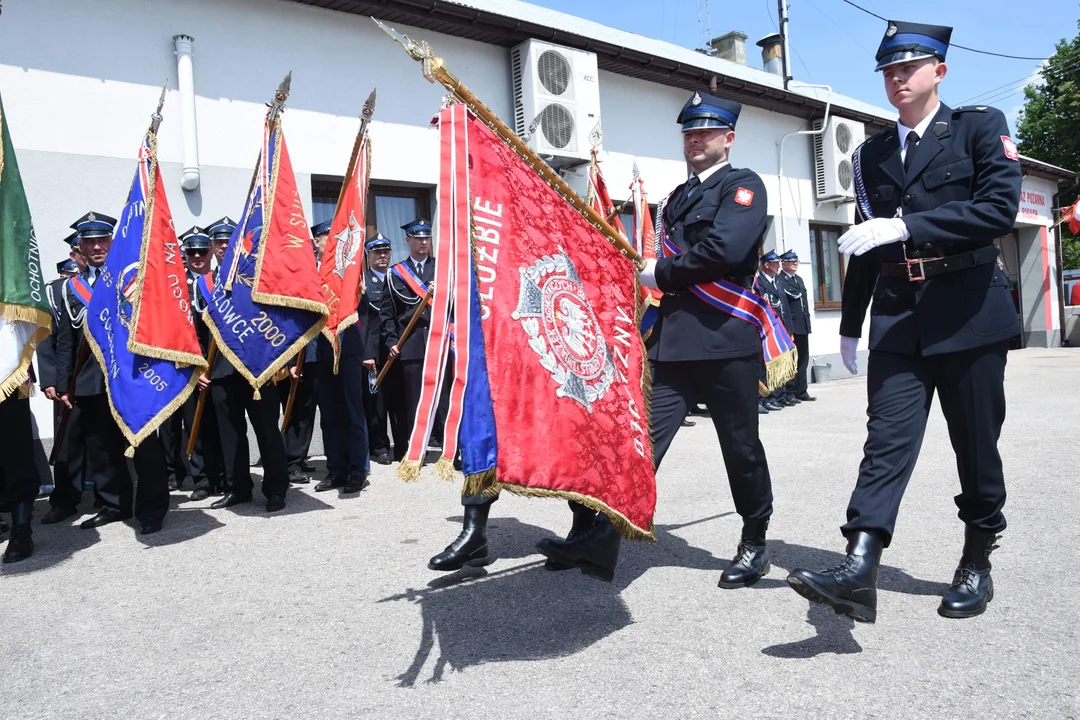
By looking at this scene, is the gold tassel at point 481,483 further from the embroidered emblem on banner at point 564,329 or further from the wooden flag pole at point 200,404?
the wooden flag pole at point 200,404

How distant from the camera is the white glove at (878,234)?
299cm

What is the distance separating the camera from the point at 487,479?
282 centimetres

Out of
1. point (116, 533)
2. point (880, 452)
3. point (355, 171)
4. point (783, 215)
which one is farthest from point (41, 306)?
point (783, 215)

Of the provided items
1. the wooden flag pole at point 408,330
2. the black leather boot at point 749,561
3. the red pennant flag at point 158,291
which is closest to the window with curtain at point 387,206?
the wooden flag pole at point 408,330

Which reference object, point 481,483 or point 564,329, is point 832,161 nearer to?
point 564,329

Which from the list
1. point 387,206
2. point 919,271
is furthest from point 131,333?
point 387,206

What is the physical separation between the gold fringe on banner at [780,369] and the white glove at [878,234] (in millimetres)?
1116

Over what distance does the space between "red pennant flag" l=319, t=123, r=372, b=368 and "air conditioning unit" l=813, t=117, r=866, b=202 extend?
11.2 metres

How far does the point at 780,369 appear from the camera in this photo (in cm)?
416

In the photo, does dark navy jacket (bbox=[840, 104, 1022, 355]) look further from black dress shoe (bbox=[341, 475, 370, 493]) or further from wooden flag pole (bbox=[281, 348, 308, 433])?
wooden flag pole (bbox=[281, 348, 308, 433])

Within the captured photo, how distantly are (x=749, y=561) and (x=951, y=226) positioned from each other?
61.8 inches

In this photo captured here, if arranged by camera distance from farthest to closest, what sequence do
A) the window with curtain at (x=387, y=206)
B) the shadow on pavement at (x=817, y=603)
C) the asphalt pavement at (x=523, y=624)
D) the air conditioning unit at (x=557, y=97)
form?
the air conditioning unit at (x=557, y=97) < the window with curtain at (x=387, y=206) < the shadow on pavement at (x=817, y=603) < the asphalt pavement at (x=523, y=624)

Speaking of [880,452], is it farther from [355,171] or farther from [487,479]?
[355,171]

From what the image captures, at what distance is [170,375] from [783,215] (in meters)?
12.1
